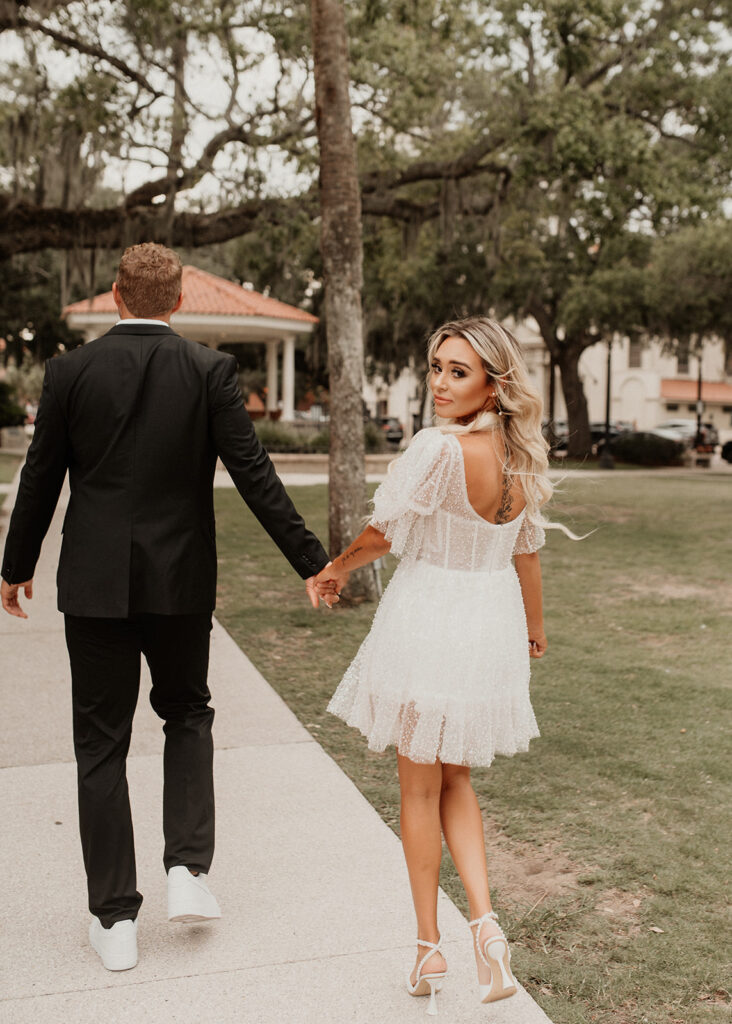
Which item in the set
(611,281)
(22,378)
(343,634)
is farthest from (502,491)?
(22,378)

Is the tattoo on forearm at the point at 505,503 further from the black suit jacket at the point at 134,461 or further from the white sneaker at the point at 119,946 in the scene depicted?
the white sneaker at the point at 119,946

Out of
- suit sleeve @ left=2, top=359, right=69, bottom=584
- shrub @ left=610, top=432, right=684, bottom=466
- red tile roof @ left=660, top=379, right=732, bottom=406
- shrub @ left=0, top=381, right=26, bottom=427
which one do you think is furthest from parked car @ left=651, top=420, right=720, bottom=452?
suit sleeve @ left=2, top=359, right=69, bottom=584

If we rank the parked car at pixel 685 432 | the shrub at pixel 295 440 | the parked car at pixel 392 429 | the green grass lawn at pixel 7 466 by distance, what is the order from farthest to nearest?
the parked car at pixel 685 432
the parked car at pixel 392 429
the shrub at pixel 295 440
the green grass lawn at pixel 7 466

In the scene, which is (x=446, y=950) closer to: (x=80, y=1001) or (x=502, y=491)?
(x=80, y=1001)

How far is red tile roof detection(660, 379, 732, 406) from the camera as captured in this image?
6650cm

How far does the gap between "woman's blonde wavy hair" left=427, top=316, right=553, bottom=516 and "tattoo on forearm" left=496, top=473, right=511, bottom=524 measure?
Result: 0.02 metres

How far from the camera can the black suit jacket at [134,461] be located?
2965 millimetres

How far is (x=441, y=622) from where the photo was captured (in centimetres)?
281

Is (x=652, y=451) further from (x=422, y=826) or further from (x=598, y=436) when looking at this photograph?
(x=422, y=826)

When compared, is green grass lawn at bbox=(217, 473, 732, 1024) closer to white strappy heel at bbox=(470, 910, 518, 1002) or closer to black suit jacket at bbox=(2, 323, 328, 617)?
white strappy heel at bbox=(470, 910, 518, 1002)

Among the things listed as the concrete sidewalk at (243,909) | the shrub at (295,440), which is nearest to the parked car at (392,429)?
the shrub at (295,440)

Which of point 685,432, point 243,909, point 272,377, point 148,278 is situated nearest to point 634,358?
point 685,432

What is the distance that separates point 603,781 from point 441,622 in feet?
7.50

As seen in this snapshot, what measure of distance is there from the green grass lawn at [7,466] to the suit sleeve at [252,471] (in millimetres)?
19469
